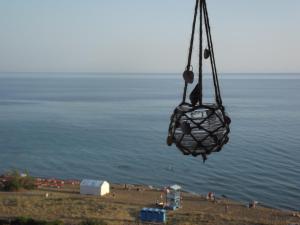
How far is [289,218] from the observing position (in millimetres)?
27234

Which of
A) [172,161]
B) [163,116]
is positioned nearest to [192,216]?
[172,161]

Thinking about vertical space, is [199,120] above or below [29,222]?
above

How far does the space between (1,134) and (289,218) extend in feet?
132

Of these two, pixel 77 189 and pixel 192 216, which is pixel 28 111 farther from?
pixel 192 216

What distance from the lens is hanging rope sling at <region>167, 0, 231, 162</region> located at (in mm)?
3881

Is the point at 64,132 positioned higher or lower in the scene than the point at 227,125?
lower

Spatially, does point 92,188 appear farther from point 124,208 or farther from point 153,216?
point 153,216

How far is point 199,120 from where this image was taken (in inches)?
156

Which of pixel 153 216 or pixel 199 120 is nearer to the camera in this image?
pixel 199 120

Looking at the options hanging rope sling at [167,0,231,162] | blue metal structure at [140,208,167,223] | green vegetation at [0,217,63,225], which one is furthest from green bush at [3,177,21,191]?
hanging rope sling at [167,0,231,162]

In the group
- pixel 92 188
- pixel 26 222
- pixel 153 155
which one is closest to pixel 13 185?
pixel 92 188

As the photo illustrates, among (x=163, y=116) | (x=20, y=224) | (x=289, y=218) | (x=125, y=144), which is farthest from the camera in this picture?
(x=163, y=116)

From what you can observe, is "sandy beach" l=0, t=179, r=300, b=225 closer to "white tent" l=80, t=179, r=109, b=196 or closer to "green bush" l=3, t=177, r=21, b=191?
"white tent" l=80, t=179, r=109, b=196

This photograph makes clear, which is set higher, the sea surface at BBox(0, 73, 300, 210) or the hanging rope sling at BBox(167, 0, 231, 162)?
the hanging rope sling at BBox(167, 0, 231, 162)
